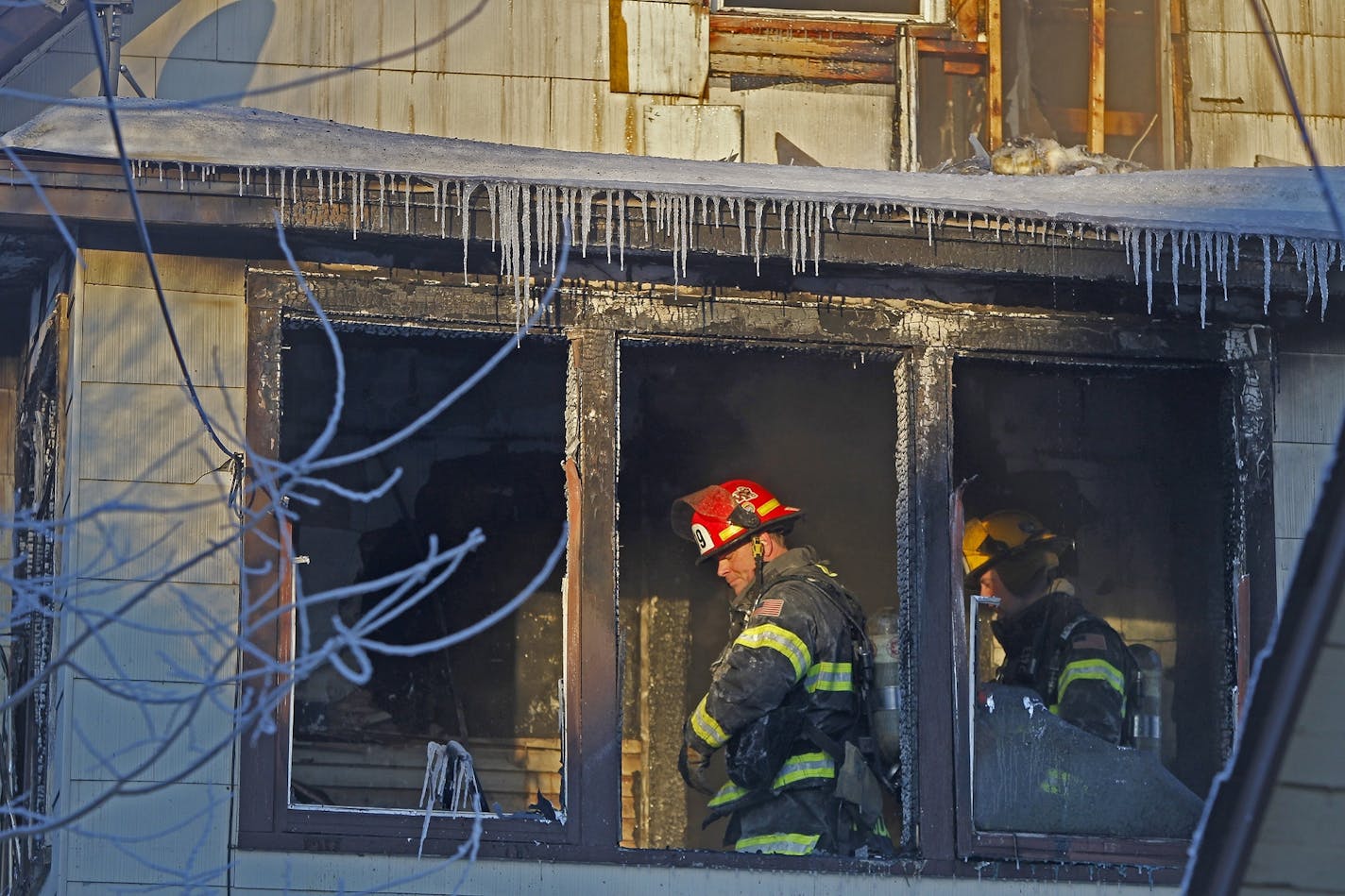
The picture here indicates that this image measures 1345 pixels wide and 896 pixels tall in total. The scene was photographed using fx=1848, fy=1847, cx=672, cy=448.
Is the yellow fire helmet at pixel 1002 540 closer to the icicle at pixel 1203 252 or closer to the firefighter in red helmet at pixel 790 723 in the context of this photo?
the firefighter in red helmet at pixel 790 723

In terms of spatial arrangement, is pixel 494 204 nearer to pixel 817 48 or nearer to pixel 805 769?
pixel 805 769

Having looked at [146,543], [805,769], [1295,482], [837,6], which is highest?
[837,6]

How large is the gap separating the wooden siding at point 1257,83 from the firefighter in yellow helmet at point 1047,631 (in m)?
2.44

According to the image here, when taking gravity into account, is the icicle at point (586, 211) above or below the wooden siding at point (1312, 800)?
above

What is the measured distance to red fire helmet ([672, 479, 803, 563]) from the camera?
7.80m

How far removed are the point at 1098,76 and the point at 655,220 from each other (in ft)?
13.7

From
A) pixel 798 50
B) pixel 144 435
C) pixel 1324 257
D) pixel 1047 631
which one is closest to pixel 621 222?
pixel 144 435

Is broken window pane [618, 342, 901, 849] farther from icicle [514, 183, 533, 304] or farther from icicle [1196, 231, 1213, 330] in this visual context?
icicle [514, 183, 533, 304]

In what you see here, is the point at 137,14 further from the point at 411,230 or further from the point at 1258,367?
the point at 1258,367

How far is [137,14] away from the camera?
9102 millimetres

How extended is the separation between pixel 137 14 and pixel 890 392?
4.17m

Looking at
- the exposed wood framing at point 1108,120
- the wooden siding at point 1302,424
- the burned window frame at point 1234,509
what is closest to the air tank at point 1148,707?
the burned window frame at point 1234,509

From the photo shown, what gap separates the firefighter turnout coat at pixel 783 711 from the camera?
675cm

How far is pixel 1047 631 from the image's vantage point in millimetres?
7777
